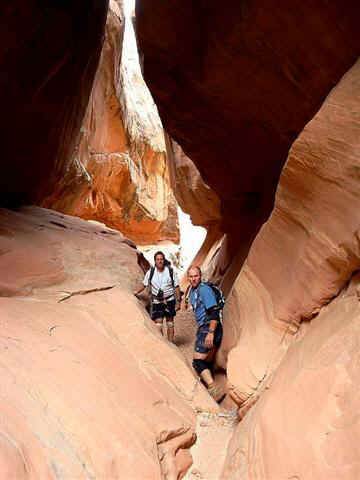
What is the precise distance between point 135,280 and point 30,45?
3912 mm

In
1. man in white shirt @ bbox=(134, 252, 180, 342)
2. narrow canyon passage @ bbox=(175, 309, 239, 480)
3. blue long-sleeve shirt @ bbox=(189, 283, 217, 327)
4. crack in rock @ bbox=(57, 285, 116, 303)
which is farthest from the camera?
man in white shirt @ bbox=(134, 252, 180, 342)

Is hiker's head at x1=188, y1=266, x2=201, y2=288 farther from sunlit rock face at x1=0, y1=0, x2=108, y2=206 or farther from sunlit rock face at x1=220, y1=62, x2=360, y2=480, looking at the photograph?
sunlit rock face at x1=0, y1=0, x2=108, y2=206

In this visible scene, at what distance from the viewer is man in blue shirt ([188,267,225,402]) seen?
462cm

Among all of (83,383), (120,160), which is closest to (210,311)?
(83,383)

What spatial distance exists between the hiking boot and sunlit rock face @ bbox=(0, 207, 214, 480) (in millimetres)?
429

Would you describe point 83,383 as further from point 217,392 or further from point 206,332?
point 206,332

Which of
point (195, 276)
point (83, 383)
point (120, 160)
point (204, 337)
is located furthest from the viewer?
point (120, 160)

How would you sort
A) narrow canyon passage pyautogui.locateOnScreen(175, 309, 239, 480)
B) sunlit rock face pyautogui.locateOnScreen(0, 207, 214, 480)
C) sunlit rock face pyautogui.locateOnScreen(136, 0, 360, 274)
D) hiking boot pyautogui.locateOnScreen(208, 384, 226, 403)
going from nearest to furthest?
sunlit rock face pyautogui.locateOnScreen(0, 207, 214, 480) < narrow canyon passage pyautogui.locateOnScreen(175, 309, 239, 480) < hiking boot pyautogui.locateOnScreen(208, 384, 226, 403) < sunlit rock face pyautogui.locateOnScreen(136, 0, 360, 274)

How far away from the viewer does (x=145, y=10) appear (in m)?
6.06

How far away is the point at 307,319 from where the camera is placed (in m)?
3.46

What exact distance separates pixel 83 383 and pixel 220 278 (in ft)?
21.3

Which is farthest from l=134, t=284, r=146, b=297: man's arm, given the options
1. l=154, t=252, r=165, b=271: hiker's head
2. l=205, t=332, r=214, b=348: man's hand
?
l=205, t=332, r=214, b=348: man's hand

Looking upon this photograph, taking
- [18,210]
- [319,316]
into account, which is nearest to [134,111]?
[18,210]

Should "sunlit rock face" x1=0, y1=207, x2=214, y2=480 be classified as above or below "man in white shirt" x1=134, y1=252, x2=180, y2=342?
above
